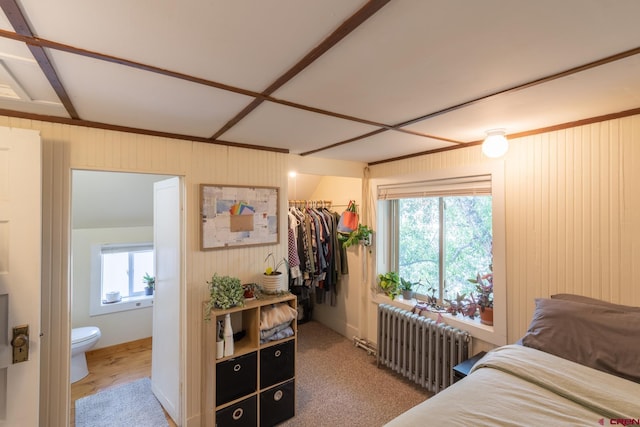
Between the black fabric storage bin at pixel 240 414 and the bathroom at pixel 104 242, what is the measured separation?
1918 mm

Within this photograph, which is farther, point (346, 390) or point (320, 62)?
point (346, 390)

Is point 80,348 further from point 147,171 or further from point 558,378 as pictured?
point 558,378

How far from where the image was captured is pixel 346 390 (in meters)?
2.59

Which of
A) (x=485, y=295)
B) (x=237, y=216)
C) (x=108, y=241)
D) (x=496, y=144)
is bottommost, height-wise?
(x=485, y=295)

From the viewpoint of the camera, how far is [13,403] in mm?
1460

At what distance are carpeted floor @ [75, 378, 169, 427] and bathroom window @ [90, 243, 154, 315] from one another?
1.12 m

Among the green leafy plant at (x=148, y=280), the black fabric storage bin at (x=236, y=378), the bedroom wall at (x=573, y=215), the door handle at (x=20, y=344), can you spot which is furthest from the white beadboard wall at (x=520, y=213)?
the green leafy plant at (x=148, y=280)

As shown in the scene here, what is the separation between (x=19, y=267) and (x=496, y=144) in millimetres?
2959

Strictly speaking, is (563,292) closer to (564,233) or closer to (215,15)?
(564,233)

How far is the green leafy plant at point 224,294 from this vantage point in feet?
6.77

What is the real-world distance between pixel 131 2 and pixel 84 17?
18 centimetres

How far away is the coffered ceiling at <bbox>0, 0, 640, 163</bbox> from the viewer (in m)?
0.80

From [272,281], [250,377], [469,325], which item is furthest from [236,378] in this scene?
[469,325]

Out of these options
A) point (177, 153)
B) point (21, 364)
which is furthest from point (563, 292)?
point (21, 364)
